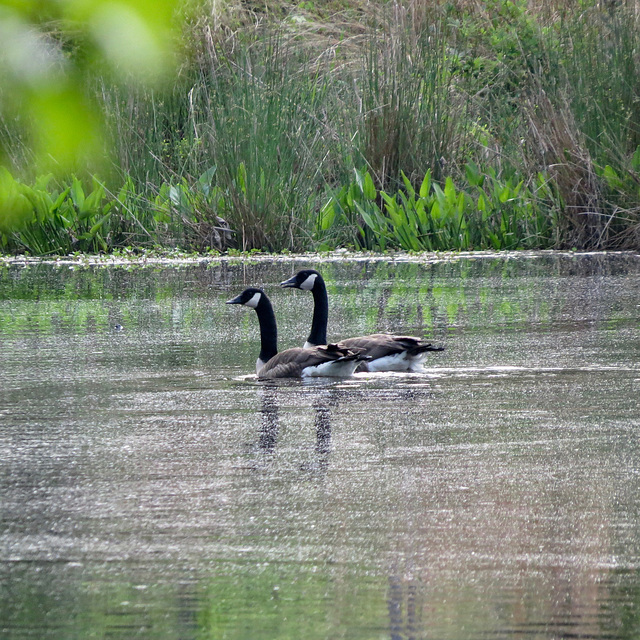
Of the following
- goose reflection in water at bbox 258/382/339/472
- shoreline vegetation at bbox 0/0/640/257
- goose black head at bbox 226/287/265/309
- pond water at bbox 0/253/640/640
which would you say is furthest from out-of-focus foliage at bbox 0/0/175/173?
shoreline vegetation at bbox 0/0/640/257

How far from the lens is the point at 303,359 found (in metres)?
7.21

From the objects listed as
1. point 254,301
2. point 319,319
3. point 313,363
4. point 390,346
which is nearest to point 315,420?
point 313,363

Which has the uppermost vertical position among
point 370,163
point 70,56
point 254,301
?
point 70,56

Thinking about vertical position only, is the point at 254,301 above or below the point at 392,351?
above

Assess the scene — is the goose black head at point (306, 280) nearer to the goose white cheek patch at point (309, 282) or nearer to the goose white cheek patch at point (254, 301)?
the goose white cheek patch at point (309, 282)

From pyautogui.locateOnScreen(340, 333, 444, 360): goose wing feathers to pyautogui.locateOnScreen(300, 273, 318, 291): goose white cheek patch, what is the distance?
1.02 metres

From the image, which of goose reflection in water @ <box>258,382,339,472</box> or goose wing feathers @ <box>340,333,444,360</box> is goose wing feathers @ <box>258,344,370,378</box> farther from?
goose reflection in water @ <box>258,382,339,472</box>

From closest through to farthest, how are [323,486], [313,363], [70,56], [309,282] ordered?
1. [70,56]
2. [323,486]
3. [313,363]
4. [309,282]

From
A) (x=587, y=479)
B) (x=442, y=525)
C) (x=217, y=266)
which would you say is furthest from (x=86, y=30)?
(x=217, y=266)

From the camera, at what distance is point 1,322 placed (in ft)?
32.1

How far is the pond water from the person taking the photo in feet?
10.1

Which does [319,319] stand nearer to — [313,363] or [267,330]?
[267,330]

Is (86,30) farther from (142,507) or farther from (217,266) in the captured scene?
(217,266)

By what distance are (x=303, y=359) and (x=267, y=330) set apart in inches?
27.8
